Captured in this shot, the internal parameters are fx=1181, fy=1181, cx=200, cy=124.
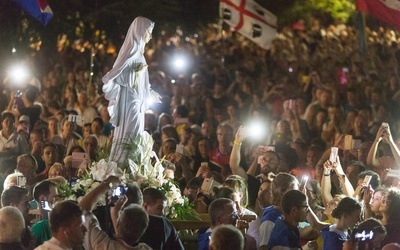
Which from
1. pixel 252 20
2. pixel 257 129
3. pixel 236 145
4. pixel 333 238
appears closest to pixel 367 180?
pixel 333 238

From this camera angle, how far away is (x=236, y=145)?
17.3 meters

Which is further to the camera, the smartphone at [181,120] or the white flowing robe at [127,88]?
the smartphone at [181,120]

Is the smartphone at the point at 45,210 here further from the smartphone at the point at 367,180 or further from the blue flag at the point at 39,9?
the blue flag at the point at 39,9

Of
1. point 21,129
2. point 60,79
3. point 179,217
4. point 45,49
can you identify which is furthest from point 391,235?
point 45,49

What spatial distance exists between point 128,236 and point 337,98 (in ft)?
44.1

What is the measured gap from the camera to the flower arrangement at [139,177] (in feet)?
44.0

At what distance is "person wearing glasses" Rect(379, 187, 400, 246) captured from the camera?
12.3 m

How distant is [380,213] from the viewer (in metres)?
13.4

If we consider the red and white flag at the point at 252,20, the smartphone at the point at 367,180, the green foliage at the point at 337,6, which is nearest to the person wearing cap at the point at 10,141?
the red and white flag at the point at 252,20

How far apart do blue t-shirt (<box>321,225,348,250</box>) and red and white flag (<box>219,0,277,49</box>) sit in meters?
12.8

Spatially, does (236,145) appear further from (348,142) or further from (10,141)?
(10,141)

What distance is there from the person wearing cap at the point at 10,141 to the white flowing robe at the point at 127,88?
5.02m

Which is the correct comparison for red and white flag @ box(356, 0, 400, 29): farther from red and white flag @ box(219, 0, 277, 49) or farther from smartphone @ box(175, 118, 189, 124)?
red and white flag @ box(219, 0, 277, 49)

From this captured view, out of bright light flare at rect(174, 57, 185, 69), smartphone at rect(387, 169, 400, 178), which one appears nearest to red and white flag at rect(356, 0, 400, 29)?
smartphone at rect(387, 169, 400, 178)
